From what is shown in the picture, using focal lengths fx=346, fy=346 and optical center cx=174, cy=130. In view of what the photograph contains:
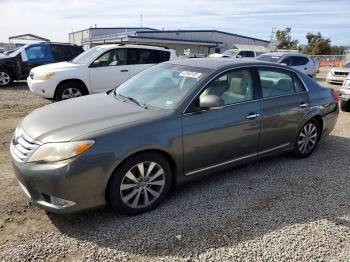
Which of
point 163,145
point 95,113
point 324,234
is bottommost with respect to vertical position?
point 324,234

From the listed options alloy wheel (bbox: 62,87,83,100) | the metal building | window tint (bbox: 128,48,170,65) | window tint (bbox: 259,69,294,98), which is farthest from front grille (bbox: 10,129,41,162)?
the metal building

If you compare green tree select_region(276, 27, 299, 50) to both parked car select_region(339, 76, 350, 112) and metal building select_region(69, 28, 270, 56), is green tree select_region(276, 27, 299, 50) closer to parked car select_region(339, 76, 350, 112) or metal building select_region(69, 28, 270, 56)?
metal building select_region(69, 28, 270, 56)

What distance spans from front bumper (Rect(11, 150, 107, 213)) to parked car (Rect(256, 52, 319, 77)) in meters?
13.4

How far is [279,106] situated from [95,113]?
2476mm

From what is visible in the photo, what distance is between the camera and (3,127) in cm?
676

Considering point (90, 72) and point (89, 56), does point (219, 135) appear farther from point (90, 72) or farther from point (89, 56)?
point (89, 56)

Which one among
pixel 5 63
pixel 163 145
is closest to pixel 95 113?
pixel 163 145

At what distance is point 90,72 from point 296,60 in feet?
35.2

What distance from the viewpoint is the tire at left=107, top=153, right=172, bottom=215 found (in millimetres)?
3385

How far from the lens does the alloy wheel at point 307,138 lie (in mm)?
5262

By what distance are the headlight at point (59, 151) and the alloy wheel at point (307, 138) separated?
341 centimetres

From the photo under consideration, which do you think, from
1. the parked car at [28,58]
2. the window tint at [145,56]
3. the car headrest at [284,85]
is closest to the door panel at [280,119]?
the car headrest at [284,85]

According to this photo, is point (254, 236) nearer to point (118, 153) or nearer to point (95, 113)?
point (118, 153)

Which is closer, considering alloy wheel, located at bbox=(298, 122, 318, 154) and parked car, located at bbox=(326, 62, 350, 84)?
alloy wheel, located at bbox=(298, 122, 318, 154)
